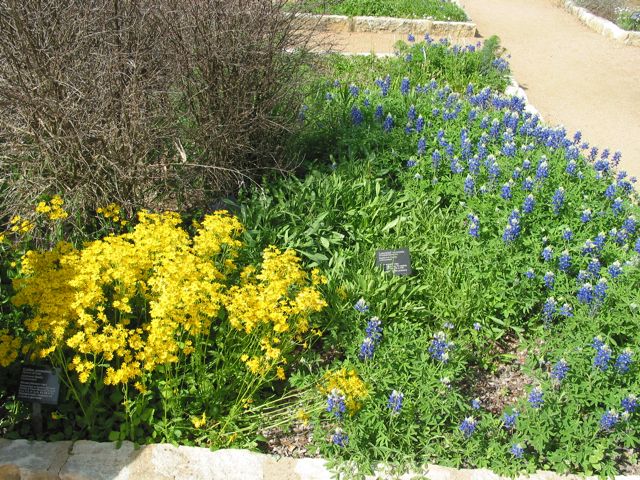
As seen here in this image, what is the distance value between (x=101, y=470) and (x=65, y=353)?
29.6 inches

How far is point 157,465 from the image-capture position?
3057 mm

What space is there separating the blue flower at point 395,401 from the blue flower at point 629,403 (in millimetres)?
1089

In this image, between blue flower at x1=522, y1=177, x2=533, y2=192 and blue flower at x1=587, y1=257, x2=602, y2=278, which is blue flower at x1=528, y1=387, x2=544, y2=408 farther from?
blue flower at x1=522, y1=177, x2=533, y2=192

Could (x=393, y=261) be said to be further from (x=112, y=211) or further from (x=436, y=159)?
(x=112, y=211)

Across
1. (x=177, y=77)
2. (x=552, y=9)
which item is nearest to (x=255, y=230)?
(x=177, y=77)

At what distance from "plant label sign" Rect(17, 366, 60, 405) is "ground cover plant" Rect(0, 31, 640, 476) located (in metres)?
0.15

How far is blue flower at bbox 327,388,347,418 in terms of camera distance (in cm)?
306

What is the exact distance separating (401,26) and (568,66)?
8.43ft

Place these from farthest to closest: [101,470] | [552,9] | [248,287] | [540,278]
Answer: [552,9] → [540,278] → [248,287] → [101,470]

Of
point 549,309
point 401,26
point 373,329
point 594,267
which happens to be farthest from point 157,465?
point 401,26

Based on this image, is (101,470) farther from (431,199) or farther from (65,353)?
(431,199)

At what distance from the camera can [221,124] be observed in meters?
4.57

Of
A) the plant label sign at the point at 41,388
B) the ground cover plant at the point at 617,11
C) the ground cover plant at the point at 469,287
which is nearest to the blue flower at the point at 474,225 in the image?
the ground cover plant at the point at 469,287

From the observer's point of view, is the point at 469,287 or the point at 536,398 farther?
the point at 469,287
